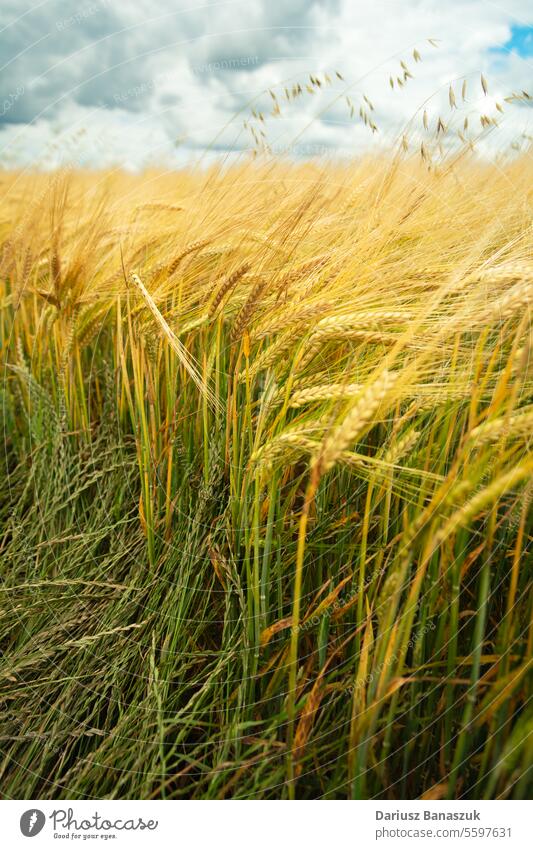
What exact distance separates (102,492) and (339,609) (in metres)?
0.67

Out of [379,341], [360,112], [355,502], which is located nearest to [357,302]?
[379,341]

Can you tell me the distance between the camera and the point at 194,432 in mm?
1122
